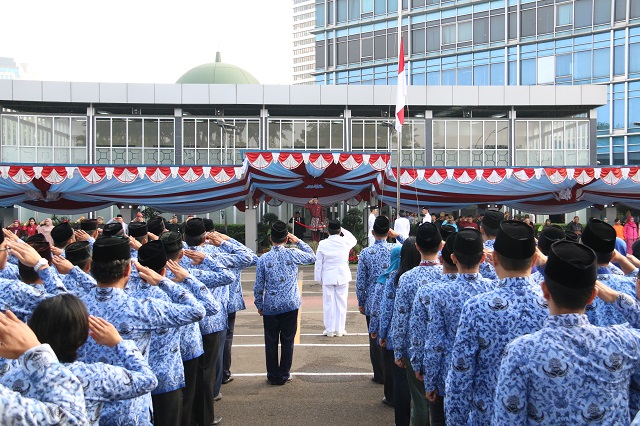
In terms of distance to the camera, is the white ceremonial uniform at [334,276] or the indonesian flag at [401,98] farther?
the indonesian flag at [401,98]

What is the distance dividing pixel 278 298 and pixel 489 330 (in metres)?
4.18

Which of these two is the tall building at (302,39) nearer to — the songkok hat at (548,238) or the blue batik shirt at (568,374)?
the songkok hat at (548,238)

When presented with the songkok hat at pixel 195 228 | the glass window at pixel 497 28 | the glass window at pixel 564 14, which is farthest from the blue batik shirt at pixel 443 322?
the glass window at pixel 497 28

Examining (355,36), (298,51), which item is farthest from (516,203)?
(298,51)

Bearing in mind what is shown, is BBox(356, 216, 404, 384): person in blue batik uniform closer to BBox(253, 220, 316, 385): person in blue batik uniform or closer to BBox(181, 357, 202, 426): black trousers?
BBox(253, 220, 316, 385): person in blue batik uniform

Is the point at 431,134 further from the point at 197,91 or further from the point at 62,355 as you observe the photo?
the point at 62,355

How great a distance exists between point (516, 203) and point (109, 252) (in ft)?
64.5

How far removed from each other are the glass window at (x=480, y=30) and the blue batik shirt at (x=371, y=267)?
1803 inches

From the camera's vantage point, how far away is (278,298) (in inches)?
282

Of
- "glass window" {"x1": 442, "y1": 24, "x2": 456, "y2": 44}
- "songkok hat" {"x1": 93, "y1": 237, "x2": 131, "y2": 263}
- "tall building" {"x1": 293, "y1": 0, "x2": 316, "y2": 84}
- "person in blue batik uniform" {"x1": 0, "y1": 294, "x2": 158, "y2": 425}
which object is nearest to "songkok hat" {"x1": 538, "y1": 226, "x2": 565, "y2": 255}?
"songkok hat" {"x1": 93, "y1": 237, "x2": 131, "y2": 263}

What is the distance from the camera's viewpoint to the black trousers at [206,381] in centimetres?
561

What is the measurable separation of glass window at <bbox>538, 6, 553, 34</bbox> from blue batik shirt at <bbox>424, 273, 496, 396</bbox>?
4738cm

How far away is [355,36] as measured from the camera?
53.2m

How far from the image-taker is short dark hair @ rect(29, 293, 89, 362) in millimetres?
2566
